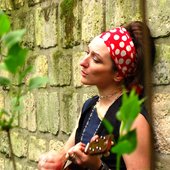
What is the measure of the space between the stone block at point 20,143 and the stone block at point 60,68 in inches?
24.0

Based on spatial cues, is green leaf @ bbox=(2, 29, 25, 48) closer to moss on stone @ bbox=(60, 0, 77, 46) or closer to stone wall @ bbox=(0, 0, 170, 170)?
stone wall @ bbox=(0, 0, 170, 170)

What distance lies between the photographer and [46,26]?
11.3 feet

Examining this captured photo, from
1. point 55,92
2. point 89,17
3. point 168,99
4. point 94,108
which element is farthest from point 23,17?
point 168,99

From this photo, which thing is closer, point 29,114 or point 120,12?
point 120,12

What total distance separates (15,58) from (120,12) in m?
2.08

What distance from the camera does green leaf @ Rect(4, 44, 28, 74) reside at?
52 centimetres

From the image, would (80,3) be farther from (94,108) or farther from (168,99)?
(168,99)

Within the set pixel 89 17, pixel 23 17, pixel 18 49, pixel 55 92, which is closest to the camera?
pixel 18 49

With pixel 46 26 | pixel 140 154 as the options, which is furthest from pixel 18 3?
pixel 140 154

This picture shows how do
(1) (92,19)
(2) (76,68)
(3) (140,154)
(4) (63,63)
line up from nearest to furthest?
(3) (140,154), (1) (92,19), (2) (76,68), (4) (63,63)

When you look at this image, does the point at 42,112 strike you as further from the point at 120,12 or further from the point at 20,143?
the point at 120,12

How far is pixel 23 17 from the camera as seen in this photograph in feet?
12.3

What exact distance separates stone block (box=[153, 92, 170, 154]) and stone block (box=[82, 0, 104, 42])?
0.67m

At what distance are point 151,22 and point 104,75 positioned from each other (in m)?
0.30
